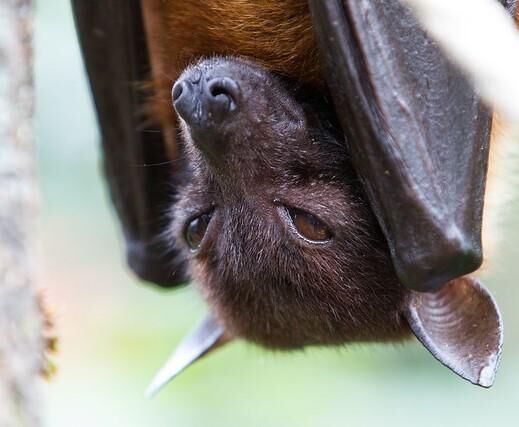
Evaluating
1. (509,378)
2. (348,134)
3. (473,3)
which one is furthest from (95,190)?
(473,3)

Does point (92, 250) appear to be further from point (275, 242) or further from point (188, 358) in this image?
point (275, 242)

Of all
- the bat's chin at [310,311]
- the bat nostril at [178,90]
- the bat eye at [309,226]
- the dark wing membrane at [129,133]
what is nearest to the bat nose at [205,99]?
the bat nostril at [178,90]

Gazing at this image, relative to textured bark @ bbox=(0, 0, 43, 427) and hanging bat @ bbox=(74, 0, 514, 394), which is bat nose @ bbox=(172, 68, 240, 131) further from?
textured bark @ bbox=(0, 0, 43, 427)

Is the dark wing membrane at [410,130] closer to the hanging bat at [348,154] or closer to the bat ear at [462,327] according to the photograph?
the hanging bat at [348,154]

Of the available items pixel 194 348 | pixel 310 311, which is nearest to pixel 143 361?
pixel 194 348

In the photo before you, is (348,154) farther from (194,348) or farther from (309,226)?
(194,348)

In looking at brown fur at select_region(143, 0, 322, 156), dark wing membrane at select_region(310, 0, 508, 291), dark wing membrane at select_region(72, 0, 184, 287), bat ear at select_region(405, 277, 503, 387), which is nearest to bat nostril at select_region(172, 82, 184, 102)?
brown fur at select_region(143, 0, 322, 156)
